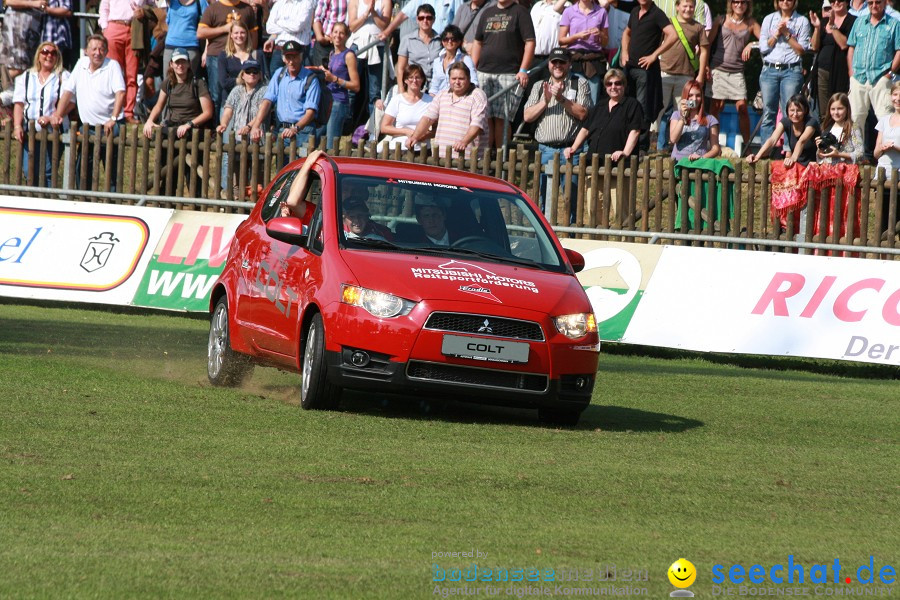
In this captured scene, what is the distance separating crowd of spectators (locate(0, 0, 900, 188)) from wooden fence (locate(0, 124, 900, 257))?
40 cm

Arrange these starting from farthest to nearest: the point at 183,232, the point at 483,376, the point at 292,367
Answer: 1. the point at 183,232
2. the point at 292,367
3. the point at 483,376

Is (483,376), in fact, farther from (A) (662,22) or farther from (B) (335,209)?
(A) (662,22)

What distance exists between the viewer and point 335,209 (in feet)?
35.6

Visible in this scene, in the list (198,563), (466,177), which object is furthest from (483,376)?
(198,563)

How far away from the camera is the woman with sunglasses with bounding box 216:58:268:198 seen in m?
21.3

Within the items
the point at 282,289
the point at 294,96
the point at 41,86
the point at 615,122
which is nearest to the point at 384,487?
the point at 282,289

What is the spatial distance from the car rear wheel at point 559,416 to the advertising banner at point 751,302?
6.01m

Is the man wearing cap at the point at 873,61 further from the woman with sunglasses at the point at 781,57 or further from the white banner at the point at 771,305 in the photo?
the white banner at the point at 771,305

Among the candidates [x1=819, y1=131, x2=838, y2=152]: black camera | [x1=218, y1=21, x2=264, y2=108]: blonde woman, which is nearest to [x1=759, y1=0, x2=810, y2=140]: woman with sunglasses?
[x1=819, y1=131, x2=838, y2=152]: black camera

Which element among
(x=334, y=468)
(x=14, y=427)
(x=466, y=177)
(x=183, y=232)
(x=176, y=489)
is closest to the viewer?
(x=176, y=489)

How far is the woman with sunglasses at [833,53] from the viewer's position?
21.1 m

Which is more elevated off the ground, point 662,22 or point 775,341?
point 662,22

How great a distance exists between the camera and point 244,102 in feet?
70.3

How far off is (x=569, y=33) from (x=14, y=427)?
550 inches
